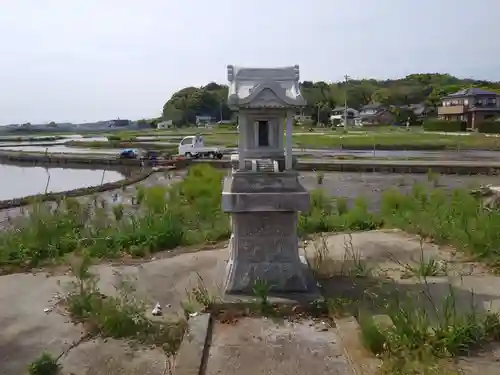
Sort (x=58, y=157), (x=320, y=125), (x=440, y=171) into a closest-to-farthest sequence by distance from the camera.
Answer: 1. (x=440, y=171)
2. (x=58, y=157)
3. (x=320, y=125)

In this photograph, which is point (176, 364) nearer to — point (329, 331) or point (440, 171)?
point (329, 331)

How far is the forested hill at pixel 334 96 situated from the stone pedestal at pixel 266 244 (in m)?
67.2

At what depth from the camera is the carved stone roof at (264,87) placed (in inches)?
309

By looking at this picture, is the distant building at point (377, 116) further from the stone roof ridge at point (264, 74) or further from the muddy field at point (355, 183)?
the stone roof ridge at point (264, 74)

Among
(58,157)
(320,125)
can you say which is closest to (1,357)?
(58,157)

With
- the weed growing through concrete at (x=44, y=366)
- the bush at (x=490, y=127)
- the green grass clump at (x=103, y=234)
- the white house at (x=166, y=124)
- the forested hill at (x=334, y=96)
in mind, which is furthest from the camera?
the white house at (x=166, y=124)

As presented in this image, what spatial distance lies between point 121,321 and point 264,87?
3.97m

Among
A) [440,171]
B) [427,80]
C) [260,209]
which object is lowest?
[440,171]

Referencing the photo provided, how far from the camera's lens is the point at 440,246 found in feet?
35.4

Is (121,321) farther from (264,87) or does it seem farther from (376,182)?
(376,182)

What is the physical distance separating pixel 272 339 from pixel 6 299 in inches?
175

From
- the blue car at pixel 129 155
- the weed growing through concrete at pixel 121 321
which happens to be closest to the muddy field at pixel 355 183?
the blue car at pixel 129 155

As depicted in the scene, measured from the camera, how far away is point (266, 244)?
7730 millimetres

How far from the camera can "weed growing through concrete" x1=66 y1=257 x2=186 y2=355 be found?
6.32 metres
